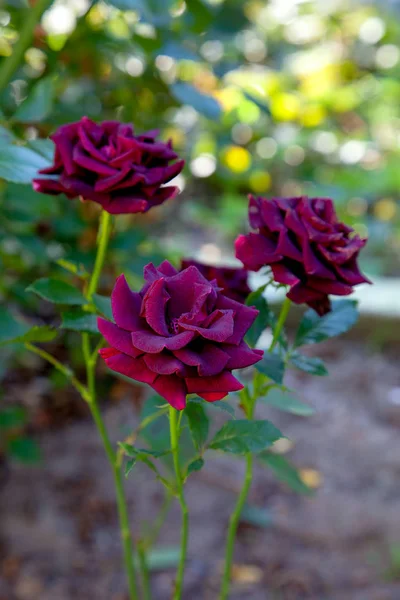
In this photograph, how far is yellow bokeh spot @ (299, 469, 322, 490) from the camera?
1.63 meters

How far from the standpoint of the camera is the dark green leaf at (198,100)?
105cm

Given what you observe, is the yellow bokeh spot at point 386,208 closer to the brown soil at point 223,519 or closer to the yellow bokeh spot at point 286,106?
the yellow bokeh spot at point 286,106

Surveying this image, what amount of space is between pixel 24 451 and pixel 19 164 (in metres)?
0.86

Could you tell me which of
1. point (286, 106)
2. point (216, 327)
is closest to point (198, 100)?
point (216, 327)

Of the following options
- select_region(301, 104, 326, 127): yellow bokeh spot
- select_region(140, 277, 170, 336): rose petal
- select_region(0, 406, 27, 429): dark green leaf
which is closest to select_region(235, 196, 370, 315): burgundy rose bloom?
select_region(140, 277, 170, 336): rose petal

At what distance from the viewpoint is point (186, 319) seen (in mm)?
495

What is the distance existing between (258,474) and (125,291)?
1314 millimetres

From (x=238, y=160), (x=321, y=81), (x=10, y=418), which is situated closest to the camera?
(x=10, y=418)

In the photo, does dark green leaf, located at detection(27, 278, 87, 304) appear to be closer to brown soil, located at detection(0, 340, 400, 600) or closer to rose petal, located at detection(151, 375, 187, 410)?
rose petal, located at detection(151, 375, 187, 410)

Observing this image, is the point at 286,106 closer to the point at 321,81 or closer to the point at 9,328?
the point at 321,81

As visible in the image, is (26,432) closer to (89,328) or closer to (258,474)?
(258,474)

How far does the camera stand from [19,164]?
2.33ft

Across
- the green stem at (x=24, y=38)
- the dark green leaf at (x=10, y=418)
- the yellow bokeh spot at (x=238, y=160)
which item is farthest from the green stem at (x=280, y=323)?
the yellow bokeh spot at (x=238, y=160)

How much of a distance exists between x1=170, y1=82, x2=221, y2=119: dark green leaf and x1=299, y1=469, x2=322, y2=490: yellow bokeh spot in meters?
0.95
